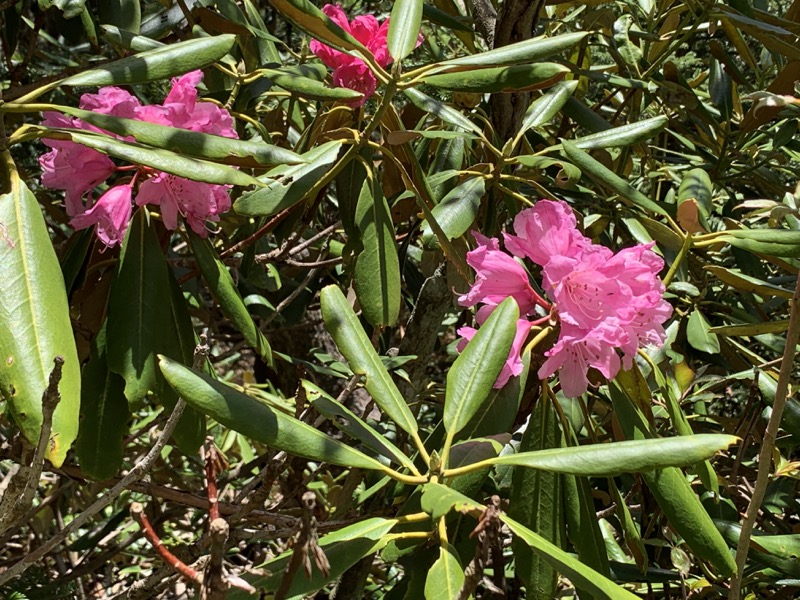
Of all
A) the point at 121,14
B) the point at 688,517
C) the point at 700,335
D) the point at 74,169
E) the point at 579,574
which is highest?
the point at 121,14

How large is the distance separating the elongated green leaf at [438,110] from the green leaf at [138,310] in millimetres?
409

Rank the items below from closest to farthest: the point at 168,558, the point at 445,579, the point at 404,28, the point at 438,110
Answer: the point at 168,558, the point at 445,579, the point at 404,28, the point at 438,110

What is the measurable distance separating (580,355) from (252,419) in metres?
0.43

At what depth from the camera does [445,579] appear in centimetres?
73

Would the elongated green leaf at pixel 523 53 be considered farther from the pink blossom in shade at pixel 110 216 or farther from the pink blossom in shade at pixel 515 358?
the pink blossom in shade at pixel 110 216

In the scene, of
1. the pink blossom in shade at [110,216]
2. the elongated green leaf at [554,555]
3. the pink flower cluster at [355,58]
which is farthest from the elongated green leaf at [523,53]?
the elongated green leaf at [554,555]

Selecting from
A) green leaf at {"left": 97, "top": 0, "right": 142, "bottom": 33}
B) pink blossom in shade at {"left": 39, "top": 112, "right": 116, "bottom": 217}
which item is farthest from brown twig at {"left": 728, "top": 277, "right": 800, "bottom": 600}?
green leaf at {"left": 97, "top": 0, "right": 142, "bottom": 33}

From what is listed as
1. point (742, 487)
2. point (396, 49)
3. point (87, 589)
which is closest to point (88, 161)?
point (396, 49)

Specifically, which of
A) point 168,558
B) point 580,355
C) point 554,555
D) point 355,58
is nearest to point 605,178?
point 580,355

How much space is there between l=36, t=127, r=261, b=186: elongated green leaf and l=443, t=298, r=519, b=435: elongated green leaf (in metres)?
0.28

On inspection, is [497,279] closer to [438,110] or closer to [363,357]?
[363,357]

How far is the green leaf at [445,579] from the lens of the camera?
2.35 feet

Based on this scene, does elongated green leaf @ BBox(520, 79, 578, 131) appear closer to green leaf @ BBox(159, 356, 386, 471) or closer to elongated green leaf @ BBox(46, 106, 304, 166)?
elongated green leaf @ BBox(46, 106, 304, 166)

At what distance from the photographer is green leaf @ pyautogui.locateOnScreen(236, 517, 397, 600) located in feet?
2.38
